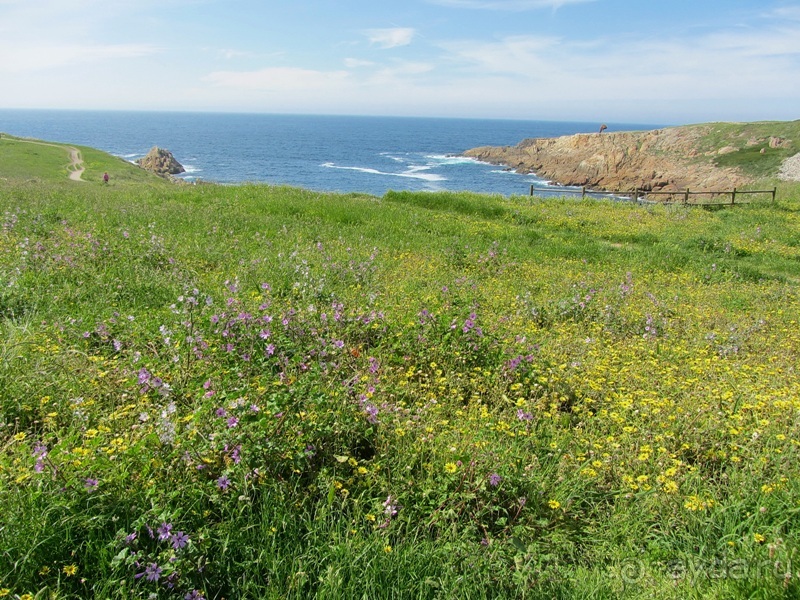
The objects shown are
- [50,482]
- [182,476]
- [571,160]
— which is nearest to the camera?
[50,482]

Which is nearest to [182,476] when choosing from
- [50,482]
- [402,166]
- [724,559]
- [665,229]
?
[50,482]

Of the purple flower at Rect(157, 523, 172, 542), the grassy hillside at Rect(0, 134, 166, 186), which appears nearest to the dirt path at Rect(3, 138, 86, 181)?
→ the grassy hillside at Rect(0, 134, 166, 186)

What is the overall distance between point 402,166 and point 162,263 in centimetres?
10028

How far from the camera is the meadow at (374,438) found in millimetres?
2809

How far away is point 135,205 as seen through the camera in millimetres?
15305

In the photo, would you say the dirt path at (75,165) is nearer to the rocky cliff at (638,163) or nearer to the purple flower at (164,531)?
the purple flower at (164,531)

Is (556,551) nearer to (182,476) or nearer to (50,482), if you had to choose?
(182,476)

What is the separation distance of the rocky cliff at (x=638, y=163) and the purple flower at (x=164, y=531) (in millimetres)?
73522

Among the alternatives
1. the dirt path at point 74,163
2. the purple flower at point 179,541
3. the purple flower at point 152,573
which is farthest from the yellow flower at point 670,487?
the dirt path at point 74,163

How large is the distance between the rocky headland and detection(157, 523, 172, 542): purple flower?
2889 inches

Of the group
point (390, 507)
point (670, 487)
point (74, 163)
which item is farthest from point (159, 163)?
point (670, 487)

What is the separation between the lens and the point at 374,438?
13.5 feet

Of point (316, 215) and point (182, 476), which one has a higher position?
point (316, 215)

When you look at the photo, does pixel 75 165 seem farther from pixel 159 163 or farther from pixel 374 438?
pixel 374 438
